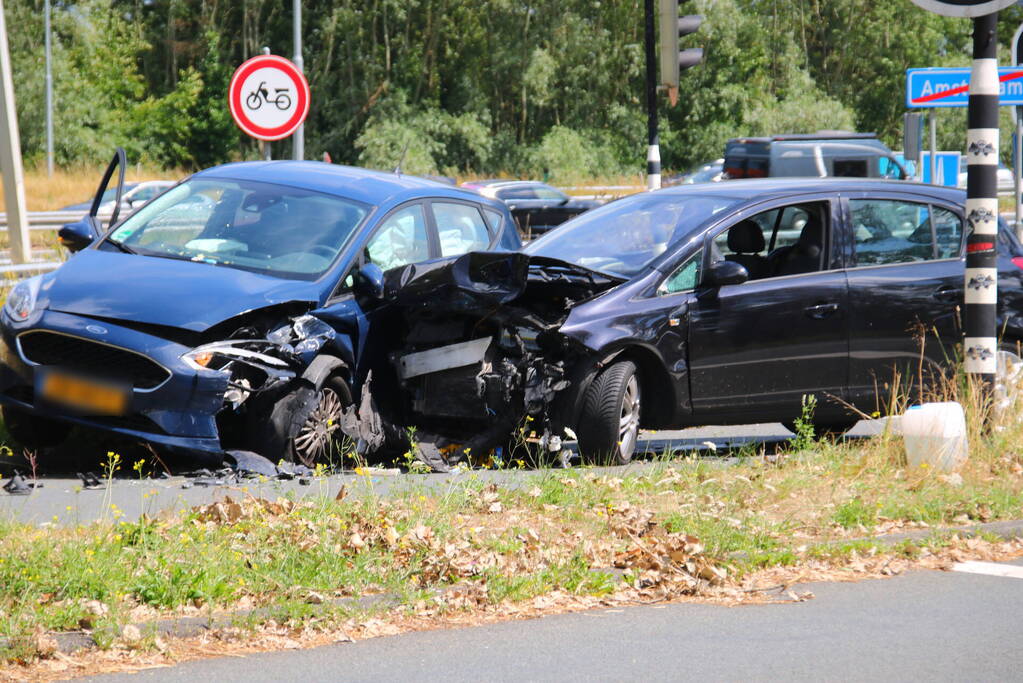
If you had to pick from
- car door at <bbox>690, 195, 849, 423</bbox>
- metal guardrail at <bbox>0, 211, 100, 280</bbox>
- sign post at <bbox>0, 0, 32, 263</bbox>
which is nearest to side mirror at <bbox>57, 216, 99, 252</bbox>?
metal guardrail at <bbox>0, 211, 100, 280</bbox>

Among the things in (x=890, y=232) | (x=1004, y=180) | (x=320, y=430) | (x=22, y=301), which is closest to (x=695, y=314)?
(x=890, y=232)

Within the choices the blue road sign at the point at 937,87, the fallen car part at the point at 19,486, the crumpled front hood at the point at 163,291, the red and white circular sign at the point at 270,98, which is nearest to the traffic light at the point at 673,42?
the blue road sign at the point at 937,87

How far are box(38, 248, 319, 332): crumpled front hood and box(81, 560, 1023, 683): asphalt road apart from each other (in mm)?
2999

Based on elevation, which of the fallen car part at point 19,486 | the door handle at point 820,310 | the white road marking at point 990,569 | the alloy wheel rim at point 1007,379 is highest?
the door handle at point 820,310

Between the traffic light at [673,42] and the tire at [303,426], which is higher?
the traffic light at [673,42]

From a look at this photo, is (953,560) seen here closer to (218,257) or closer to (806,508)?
(806,508)

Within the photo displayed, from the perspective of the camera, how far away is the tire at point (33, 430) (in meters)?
8.05

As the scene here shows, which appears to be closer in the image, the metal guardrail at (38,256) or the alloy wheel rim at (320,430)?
the alloy wheel rim at (320,430)

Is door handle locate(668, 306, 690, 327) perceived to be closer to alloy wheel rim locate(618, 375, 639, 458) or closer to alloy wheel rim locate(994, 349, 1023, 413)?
alloy wheel rim locate(618, 375, 639, 458)

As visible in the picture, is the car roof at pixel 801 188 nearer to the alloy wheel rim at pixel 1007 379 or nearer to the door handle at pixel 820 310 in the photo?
the door handle at pixel 820 310

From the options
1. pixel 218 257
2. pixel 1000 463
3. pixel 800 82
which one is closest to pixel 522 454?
pixel 218 257

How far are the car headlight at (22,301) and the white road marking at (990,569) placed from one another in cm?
513

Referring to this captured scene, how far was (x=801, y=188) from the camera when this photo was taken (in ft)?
29.6

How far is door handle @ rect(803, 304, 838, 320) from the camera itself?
870 centimetres
